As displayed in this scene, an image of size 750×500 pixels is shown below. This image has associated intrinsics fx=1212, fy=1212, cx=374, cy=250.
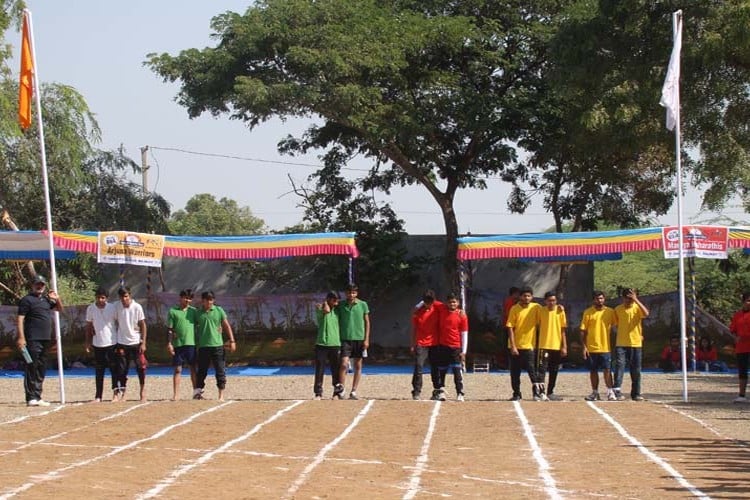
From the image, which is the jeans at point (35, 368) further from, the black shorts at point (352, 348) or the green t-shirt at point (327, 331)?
the black shorts at point (352, 348)

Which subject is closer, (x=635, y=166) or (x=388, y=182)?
(x=635, y=166)

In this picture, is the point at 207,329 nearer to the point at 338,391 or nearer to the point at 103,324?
the point at 103,324

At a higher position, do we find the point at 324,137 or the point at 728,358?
the point at 324,137

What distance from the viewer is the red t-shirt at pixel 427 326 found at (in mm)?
17125

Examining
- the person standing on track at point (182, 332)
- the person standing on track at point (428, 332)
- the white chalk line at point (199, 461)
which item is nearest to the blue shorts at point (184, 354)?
the person standing on track at point (182, 332)

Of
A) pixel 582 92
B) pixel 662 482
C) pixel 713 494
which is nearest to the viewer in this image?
pixel 713 494

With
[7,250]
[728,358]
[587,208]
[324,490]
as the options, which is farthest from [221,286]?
[324,490]

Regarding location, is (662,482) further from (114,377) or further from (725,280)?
(725,280)

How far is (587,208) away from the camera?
3119cm

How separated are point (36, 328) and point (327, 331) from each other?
4.00 metres

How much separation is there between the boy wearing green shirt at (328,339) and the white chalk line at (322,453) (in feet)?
4.17

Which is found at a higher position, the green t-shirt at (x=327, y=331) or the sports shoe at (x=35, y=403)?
the green t-shirt at (x=327, y=331)

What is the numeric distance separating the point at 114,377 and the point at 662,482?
9.43 meters

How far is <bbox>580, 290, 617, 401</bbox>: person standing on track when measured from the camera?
17047 millimetres
